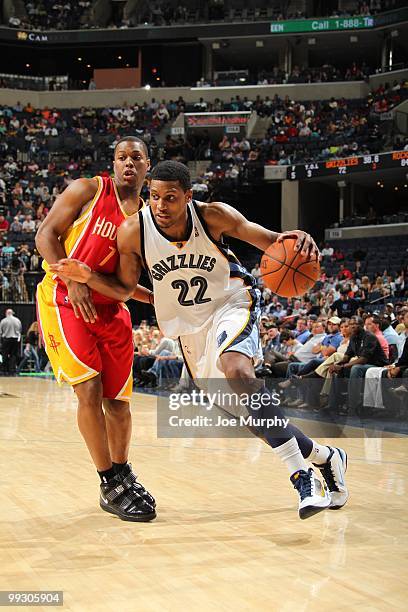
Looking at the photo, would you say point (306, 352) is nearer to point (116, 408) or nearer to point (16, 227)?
point (116, 408)

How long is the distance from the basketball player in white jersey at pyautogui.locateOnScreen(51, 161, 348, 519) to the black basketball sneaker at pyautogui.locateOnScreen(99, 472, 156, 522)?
0.68 m

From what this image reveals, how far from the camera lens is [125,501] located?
159 inches

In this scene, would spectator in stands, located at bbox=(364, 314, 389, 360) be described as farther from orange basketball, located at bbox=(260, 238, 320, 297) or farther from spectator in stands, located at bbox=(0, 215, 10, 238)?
spectator in stands, located at bbox=(0, 215, 10, 238)

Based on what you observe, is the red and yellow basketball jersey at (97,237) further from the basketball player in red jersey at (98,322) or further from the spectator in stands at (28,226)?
the spectator in stands at (28,226)

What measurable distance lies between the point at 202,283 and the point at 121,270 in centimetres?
43

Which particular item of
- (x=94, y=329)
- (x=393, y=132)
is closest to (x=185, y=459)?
(x=94, y=329)

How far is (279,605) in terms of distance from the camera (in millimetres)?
2598

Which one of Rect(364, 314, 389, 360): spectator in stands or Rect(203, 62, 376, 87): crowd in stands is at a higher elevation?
Rect(203, 62, 376, 87): crowd in stands

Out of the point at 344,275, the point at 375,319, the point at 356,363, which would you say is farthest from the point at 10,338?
the point at 356,363

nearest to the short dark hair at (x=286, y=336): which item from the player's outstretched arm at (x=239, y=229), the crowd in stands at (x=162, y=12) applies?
the player's outstretched arm at (x=239, y=229)

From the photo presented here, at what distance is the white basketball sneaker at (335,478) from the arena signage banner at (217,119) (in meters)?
25.3

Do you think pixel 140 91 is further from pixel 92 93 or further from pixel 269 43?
pixel 269 43

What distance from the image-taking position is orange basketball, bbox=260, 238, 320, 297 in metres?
3.81

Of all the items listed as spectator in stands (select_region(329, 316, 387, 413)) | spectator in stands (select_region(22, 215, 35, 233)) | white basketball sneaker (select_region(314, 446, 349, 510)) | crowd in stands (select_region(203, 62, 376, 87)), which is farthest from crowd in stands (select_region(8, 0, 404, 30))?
white basketball sneaker (select_region(314, 446, 349, 510))
